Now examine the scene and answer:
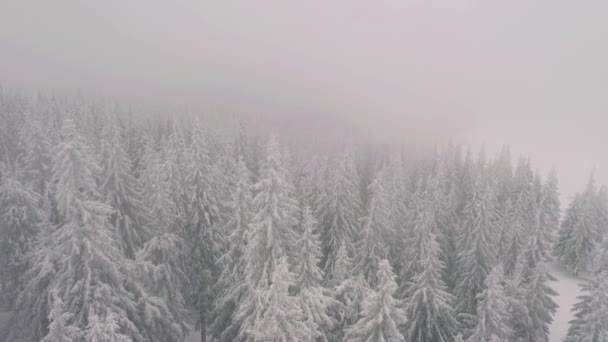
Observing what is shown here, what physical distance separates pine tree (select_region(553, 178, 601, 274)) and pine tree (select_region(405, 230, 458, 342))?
1535 inches

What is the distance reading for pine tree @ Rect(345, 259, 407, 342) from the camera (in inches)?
595

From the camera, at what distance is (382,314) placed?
49.8 feet

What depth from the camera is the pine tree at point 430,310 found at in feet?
73.2

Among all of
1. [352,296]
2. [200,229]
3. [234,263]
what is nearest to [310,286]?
[352,296]

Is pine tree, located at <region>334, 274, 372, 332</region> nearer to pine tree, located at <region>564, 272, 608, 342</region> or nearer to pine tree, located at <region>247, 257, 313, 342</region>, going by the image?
pine tree, located at <region>247, 257, 313, 342</region>

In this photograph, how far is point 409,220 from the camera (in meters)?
35.2

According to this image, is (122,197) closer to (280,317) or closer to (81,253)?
(81,253)

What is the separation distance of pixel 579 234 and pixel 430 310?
138 ft

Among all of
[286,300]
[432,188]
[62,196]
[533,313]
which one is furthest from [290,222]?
[432,188]

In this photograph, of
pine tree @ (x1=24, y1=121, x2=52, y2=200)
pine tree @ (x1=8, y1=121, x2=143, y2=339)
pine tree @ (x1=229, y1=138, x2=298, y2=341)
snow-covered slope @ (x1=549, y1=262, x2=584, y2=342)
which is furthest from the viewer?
snow-covered slope @ (x1=549, y1=262, x2=584, y2=342)

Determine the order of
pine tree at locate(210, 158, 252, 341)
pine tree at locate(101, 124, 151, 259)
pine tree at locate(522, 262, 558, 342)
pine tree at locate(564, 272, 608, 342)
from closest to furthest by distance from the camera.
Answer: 1. pine tree at locate(564, 272, 608, 342)
2. pine tree at locate(210, 158, 252, 341)
3. pine tree at locate(101, 124, 151, 259)
4. pine tree at locate(522, 262, 558, 342)

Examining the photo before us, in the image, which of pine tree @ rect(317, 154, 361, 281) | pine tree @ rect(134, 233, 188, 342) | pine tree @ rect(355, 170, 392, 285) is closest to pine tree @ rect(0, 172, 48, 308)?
pine tree @ rect(134, 233, 188, 342)

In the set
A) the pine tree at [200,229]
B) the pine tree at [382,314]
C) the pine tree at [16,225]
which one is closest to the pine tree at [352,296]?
the pine tree at [382,314]

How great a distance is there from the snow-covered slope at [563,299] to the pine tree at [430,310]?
69.2 ft
